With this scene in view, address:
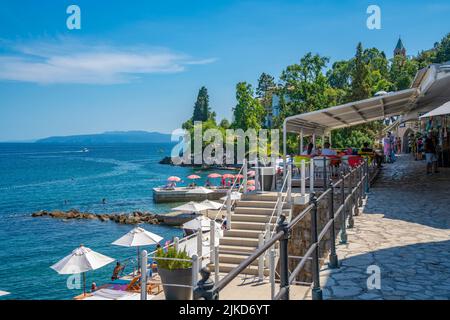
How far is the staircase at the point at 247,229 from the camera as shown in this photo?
1262 cm

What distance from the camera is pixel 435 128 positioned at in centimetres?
2438

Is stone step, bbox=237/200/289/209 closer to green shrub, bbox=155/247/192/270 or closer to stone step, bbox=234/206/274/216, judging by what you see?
stone step, bbox=234/206/274/216

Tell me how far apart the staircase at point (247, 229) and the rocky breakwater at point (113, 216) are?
85.8 ft

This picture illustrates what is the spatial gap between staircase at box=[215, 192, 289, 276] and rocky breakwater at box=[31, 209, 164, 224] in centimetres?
2616

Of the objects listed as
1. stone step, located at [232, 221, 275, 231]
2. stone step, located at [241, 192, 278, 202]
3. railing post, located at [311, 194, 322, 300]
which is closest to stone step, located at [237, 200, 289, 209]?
stone step, located at [241, 192, 278, 202]

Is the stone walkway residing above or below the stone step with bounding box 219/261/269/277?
above

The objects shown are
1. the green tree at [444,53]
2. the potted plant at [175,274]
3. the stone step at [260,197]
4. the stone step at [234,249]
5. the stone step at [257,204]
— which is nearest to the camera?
the potted plant at [175,274]

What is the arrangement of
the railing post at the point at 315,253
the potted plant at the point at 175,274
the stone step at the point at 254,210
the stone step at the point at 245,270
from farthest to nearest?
the stone step at the point at 254,210, the stone step at the point at 245,270, the potted plant at the point at 175,274, the railing post at the point at 315,253

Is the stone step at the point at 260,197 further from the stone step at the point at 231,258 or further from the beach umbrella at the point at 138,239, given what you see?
the beach umbrella at the point at 138,239

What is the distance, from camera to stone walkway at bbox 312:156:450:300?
16.9ft

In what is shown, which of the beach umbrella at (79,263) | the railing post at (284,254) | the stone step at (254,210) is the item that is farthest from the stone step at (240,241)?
the railing post at (284,254)

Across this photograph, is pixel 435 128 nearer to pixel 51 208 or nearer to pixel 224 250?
pixel 224 250
